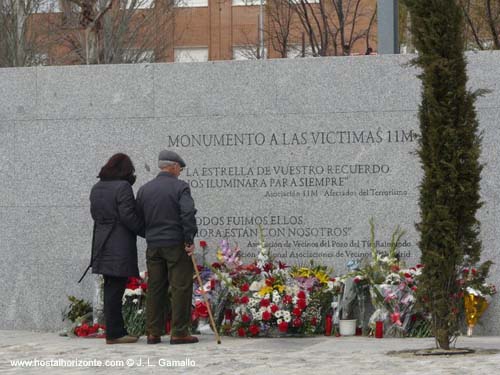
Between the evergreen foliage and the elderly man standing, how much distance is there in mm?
2320

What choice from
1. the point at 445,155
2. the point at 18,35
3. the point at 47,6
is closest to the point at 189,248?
the point at 445,155

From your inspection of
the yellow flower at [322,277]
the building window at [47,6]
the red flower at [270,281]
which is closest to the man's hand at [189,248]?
the red flower at [270,281]

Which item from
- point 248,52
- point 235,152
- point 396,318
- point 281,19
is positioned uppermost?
point 248,52

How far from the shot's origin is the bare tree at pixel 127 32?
3134 centimetres

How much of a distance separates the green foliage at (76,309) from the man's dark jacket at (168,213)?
69.4 inches

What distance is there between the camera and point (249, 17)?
42625mm

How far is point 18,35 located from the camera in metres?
31.5

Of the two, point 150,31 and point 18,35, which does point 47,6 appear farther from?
point 18,35

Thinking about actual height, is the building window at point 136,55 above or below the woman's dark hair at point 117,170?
above

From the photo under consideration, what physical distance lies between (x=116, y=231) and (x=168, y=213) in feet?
1.87

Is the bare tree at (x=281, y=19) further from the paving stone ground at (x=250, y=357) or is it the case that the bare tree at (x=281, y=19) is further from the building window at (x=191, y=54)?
the paving stone ground at (x=250, y=357)

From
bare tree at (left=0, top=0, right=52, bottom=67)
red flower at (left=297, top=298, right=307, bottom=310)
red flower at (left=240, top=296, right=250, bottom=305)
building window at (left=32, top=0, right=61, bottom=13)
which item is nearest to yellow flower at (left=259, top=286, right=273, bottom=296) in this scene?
red flower at (left=240, top=296, right=250, bottom=305)

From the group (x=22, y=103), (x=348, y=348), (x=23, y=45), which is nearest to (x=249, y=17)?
(x=23, y=45)

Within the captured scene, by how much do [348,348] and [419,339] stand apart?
1.17m
